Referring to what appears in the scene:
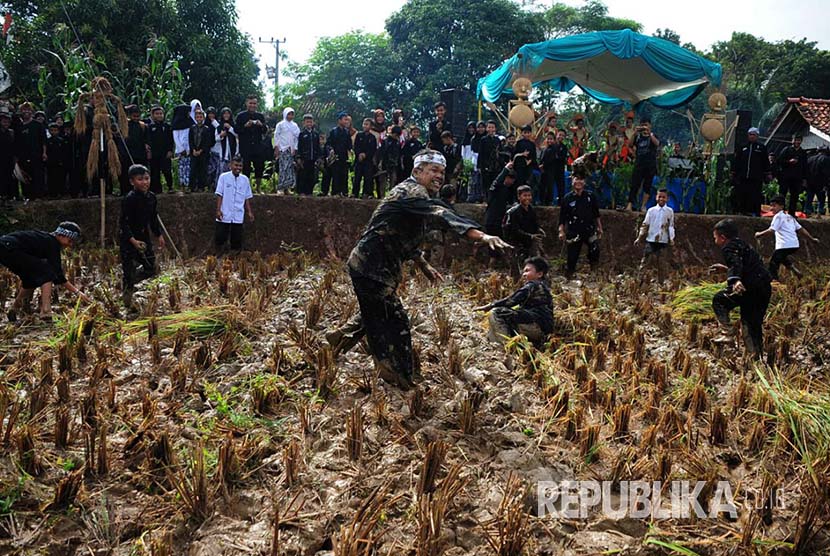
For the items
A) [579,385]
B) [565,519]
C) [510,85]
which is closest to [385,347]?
[579,385]

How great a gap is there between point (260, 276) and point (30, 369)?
3.99m

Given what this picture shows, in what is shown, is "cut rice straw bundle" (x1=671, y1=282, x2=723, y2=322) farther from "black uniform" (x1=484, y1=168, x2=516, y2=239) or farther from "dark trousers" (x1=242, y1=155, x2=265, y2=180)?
"dark trousers" (x1=242, y1=155, x2=265, y2=180)

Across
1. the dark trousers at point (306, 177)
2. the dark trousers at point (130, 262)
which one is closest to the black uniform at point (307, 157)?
the dark trousers at point (306, 177)

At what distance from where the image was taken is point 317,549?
3033 millimetres

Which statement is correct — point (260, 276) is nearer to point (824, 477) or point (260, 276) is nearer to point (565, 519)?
point (565, 519)

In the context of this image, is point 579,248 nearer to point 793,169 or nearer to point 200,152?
point 793,169

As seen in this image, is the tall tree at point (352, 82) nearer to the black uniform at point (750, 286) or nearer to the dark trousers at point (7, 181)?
the dark trousers at point (7, 181)

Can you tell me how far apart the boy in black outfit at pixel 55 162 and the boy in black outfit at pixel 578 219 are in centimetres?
783

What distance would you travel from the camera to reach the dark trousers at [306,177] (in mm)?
A: 11570

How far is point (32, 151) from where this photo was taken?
10.1 meters

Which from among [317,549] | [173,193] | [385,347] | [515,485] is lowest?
[317,549]

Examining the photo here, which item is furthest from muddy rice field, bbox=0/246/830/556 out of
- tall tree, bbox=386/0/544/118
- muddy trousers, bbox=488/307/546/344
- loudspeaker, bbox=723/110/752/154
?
tall tree, bbox=386/0/544/118

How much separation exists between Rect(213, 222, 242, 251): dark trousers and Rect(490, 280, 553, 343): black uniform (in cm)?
526

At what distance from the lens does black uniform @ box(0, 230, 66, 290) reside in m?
5.99
